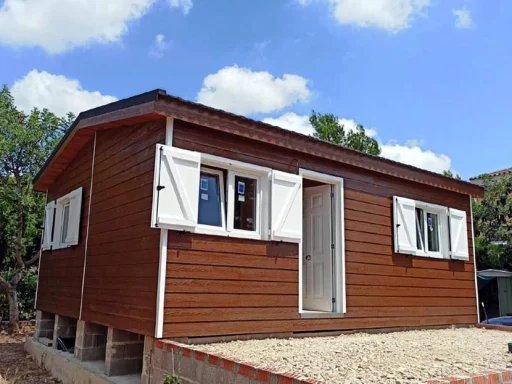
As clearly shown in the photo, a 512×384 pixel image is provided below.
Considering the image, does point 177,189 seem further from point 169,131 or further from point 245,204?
point 245,204

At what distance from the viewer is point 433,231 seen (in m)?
8.24

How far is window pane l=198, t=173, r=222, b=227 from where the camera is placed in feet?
17.2

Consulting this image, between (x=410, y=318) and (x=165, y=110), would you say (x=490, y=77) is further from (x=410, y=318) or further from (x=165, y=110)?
(x=165, y=110)

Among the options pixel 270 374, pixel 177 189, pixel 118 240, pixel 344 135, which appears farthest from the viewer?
pixel 344 135

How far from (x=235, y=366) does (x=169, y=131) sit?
2703mm

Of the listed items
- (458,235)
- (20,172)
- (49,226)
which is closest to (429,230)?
(458,235)

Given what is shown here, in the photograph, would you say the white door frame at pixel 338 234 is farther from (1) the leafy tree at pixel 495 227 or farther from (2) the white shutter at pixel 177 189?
(1) the leafy tree at pixel 495 227

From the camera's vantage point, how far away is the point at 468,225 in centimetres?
889

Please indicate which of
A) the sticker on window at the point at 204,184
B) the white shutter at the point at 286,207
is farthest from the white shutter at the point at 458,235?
the sticker on window at the point at 204,184

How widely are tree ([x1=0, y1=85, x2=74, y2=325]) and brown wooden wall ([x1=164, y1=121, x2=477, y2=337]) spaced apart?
8.28 m

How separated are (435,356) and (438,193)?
15.1 ft

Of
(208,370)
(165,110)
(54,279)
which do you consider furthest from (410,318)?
(54,279)

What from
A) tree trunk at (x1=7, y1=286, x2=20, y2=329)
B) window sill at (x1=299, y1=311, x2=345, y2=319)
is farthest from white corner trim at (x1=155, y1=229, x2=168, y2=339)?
tree trunk at (x1=7, y1=286, x2=20, y2=329)

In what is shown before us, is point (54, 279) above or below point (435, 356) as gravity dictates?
above
